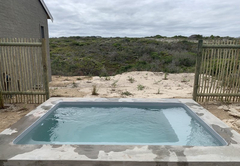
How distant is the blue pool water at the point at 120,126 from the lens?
3.63 m

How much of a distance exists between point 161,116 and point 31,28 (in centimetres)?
742

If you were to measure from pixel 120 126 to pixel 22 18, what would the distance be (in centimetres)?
648

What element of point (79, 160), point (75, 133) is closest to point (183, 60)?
point (75, 133)

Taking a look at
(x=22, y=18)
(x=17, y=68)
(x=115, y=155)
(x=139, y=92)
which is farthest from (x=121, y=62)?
(x=115, y=155)

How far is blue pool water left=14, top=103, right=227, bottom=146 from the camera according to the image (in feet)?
11.9

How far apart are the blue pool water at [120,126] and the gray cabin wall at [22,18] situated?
12.3 feet

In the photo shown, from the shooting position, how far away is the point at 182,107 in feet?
16.9

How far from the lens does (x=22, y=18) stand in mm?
7562

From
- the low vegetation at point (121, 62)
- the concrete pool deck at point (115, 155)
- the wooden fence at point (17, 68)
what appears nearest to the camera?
the concrete pool deck at point (115, 155)

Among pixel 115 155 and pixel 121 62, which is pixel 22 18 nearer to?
pixel 115 155

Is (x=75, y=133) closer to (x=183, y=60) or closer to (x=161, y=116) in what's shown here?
(x=161, y=116)

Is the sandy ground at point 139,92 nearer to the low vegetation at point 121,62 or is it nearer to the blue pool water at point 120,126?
the blue pool water at point 120,126

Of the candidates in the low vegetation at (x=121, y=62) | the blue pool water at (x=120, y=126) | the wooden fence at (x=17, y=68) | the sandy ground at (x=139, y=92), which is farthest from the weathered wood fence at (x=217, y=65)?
the low vegetation at (x=121, y=62)

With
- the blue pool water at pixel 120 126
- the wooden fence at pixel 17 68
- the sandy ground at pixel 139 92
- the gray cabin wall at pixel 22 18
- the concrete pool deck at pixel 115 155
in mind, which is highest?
the gray cabin wall at pixel 22 18
